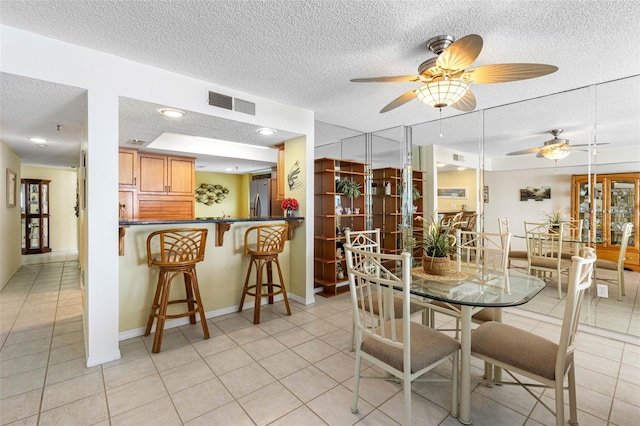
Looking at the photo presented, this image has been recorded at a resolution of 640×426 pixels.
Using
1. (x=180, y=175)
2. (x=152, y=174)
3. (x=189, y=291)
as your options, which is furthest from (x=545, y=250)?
(x=152, y=174)

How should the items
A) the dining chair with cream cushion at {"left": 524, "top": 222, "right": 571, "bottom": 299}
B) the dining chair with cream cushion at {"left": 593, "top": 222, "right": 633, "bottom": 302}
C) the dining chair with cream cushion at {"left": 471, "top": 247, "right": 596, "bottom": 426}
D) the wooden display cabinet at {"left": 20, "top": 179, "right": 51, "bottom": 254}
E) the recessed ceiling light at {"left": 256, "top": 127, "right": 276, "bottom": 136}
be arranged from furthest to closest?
the wooden display cabinet at {"left": 20, "top": 179, "right": 51, "bottom": 254}, the recessed ceiling light at {"left": 256, "top": 127, "right": 276, "bottom": 136}, the dining chair with cream cushion at {"left": 524, "top": 222, "right": 571, "bottom": 299}, the dining chair with cream cushion at {"left": 593, "top": 222, "right": 633, "bottom": 302}, the dining chair with cream cushion at {"left": 471, "top": 247, "right": 596, "bottom": 426}

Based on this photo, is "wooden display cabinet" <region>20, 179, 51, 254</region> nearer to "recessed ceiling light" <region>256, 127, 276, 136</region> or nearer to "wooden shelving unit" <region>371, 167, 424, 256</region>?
"recessed ceiling light" <region>256, 127, 276, 136</region>

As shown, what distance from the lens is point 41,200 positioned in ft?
22.4

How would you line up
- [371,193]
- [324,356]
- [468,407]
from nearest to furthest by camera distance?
[468,407], [324,356], [371,193]

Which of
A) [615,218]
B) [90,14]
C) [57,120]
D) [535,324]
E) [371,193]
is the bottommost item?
[535,324]

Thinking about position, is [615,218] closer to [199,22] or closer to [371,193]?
[371,193]

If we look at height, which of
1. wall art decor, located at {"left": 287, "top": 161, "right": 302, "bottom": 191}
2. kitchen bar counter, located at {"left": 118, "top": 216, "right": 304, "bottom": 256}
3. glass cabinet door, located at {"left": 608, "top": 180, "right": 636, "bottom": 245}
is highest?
wall art decor, located at {"left": 287, "top": 161, "right": 302, "bottom": 191}

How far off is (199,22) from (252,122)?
4.28 ft

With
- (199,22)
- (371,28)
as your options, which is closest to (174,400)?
(199,22)

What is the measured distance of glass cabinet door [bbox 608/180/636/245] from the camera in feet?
9.72

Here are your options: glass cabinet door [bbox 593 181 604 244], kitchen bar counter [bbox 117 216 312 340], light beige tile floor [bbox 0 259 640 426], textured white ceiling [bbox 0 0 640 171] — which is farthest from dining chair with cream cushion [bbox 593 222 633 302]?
kitchen bar counter [bbox 117 216 312 340]

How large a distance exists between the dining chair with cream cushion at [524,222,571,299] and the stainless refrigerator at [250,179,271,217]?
4672 mm

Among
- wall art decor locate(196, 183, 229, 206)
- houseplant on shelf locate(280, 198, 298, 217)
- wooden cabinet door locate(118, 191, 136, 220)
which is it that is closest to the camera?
houseplant on shelf locate(280, 198, 298, 217)

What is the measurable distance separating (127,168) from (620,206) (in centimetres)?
654
